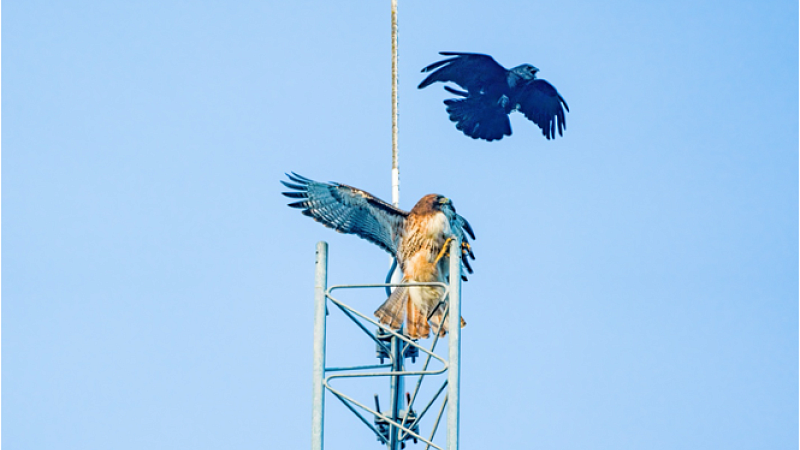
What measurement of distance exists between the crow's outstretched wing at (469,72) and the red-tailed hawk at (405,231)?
1772mm

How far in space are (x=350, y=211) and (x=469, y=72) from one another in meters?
2.21

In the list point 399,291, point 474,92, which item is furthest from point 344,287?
point 474,92

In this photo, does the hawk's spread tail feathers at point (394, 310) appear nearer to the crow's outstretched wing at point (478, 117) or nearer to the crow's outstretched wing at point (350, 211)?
the crow's outstretched wing at point (350, 211)

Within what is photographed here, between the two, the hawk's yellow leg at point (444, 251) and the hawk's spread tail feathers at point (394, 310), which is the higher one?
the hawk's yellow leg at point (444, 251)

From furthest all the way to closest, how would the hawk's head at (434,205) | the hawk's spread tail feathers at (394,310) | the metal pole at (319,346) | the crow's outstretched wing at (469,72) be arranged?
the crow's outstretched wing at (469,72)
the hawk's head at (434,205)
the hawk's spread tail feathers at (394,310)
the metal pole at (319,346)

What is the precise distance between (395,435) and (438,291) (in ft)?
6.04

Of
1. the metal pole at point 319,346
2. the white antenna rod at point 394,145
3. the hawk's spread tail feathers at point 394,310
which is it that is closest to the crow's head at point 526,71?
the white antenna rod at point 394,145

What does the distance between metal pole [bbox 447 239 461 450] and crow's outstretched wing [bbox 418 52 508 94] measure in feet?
14.3

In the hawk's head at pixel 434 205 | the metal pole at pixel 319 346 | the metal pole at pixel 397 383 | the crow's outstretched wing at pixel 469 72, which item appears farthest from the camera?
the crow's outstretched wing at pixel 469 72

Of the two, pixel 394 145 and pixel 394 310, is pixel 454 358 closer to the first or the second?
pixel 394 310

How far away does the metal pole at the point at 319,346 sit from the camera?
348 inches

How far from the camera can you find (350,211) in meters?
12.1

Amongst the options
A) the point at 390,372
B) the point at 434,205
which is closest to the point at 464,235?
the point at 434,205

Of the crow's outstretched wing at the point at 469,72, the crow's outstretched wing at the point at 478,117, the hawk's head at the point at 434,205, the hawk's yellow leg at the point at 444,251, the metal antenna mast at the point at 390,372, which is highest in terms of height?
the crow's outstretched wing at the point at 469,72
